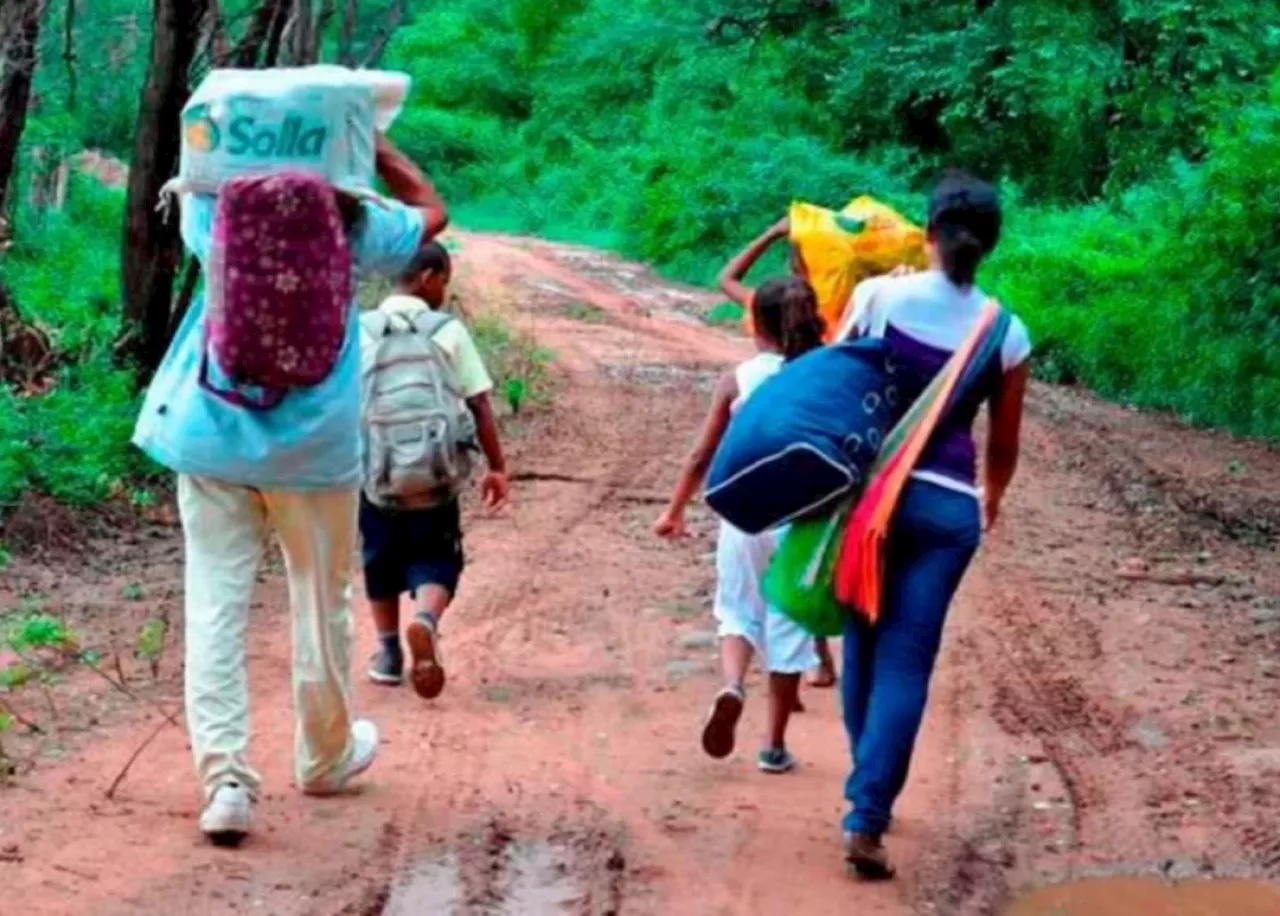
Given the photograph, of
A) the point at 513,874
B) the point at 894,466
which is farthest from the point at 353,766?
the point at 894,466

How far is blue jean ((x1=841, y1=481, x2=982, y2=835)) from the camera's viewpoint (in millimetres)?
5695

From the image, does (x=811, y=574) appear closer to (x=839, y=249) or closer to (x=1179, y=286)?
(x=839, y=249)

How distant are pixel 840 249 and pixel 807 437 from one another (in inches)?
69.9

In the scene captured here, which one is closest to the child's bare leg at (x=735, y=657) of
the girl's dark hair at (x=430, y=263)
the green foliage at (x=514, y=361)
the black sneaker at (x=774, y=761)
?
the black sneaker at (x=774, y=761)

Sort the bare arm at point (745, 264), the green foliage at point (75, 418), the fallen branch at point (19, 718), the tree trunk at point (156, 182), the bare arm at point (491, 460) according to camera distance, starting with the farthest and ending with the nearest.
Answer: the tree trunk at point (156, 182)
the green foliage at point (75, 418)
the bare arm at point (745, 264)
the bare arm at point (491, 460)
the fallen branch at point (19, 718)

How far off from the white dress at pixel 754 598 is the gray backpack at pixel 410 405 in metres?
0.98

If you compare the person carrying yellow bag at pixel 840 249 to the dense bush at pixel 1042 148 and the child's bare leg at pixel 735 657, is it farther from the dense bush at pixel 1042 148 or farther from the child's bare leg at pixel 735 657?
the dense bush at pixel 1042 148

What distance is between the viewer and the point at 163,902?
532cm

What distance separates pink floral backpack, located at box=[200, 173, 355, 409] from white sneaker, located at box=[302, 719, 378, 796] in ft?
3.91

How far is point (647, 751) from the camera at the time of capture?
718cm

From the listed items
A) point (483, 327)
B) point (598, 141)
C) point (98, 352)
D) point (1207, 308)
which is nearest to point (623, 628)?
point (98, 352)

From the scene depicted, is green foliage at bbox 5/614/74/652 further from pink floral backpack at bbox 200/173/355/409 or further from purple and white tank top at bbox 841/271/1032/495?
purple and white tank top at bbox 841/271/1032/495

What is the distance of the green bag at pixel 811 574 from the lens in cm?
576

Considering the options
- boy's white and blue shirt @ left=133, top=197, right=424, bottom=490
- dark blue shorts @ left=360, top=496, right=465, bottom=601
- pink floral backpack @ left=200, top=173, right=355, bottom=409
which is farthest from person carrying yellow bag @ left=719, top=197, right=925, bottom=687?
pink floral backpack @ left=200, top=173, right=355, bottom=409
